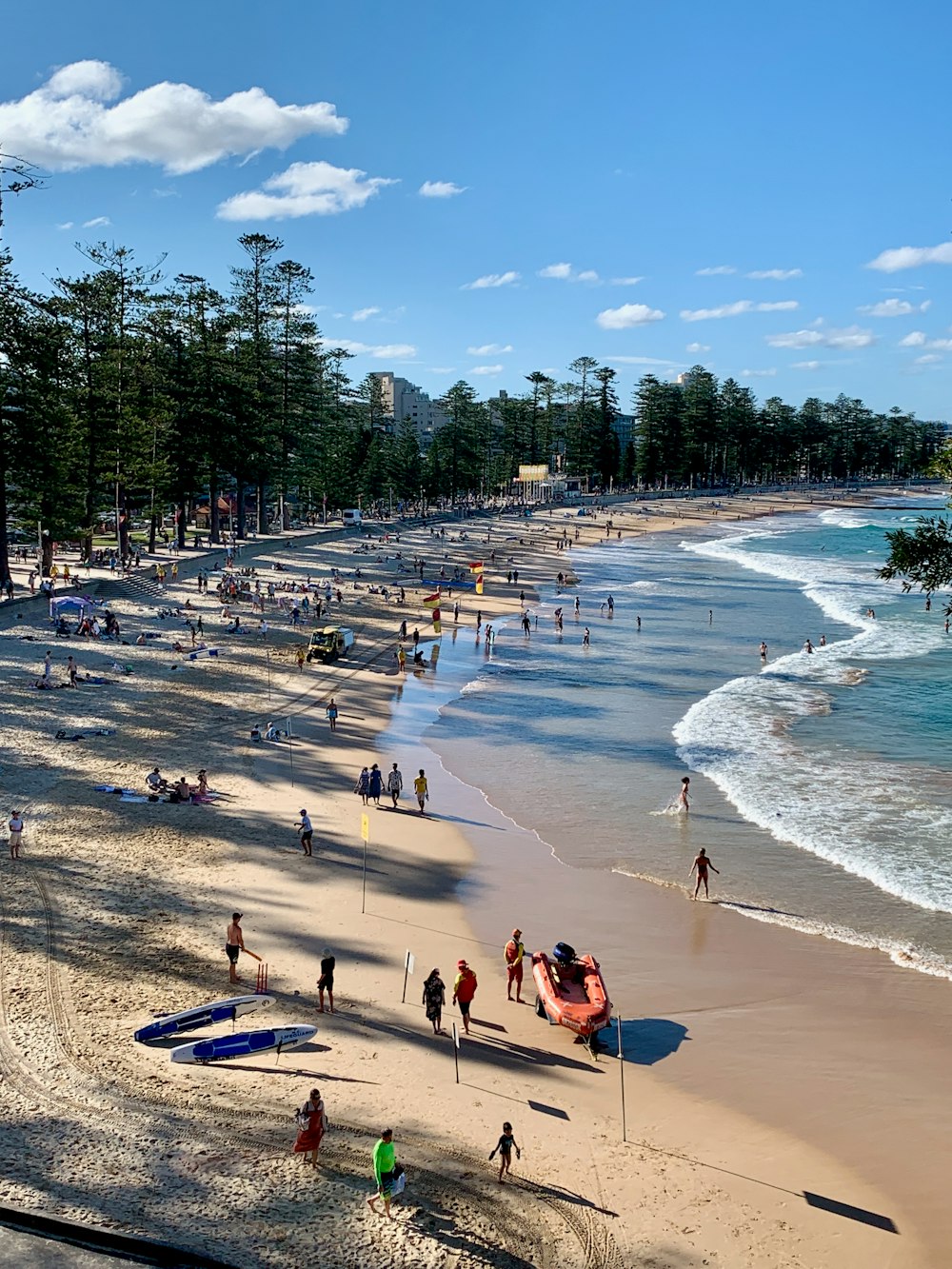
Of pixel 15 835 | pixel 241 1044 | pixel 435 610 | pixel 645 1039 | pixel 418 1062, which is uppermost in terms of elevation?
pixel 435 610

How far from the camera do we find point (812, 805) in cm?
2056

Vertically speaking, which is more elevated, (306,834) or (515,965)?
(306,834)

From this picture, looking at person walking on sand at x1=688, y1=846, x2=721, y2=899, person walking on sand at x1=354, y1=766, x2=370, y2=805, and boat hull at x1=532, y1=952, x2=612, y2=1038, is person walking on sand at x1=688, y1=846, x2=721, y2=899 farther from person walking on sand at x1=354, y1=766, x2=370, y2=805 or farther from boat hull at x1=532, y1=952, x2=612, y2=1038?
person walking on sand at x1=354, y1=766, x2=370, y2=805

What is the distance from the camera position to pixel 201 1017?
11008 mm

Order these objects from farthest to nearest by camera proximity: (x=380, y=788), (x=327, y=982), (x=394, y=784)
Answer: (x=380, y=788), (x=394, y=784), (x=327, y=982)

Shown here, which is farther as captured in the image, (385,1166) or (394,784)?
(394,784)

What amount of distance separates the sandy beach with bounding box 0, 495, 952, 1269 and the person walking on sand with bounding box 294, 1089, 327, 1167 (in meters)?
0.12

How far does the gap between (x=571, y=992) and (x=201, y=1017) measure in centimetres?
448

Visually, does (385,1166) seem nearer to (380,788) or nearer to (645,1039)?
(645,1039)

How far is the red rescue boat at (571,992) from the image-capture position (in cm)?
1171

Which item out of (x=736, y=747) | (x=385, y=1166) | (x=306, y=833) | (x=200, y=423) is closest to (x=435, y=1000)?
(x=385, y=1166)

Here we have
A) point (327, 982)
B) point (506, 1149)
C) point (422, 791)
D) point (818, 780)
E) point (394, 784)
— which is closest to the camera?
point (506, 1149)

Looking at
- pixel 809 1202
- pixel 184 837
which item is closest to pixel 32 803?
pixel 184 837

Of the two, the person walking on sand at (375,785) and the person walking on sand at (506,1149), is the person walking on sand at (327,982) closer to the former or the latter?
the person walking on sand at (506,1149)
